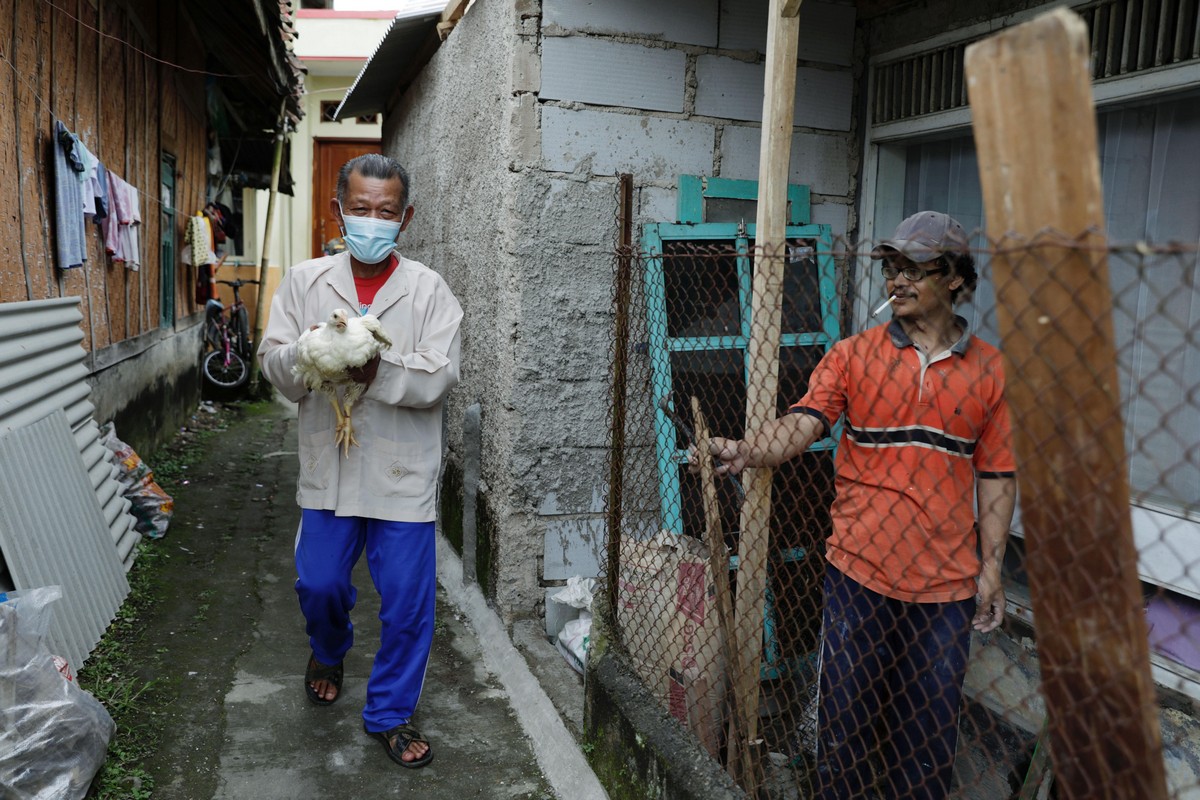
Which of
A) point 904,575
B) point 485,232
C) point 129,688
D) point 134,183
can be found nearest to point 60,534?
point 129,688

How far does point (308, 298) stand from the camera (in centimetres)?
318

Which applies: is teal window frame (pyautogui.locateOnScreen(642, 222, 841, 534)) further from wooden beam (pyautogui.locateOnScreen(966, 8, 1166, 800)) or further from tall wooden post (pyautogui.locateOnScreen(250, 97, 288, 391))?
tall wooden post (pyautogui.locateOnScreen(250, 97, 288, 391))

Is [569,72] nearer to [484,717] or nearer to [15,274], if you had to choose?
[484,717]

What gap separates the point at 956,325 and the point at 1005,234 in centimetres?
123

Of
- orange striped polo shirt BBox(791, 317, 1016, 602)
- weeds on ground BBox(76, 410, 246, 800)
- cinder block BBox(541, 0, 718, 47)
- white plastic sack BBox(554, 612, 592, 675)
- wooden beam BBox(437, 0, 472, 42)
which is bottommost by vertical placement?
weeds on ground BBox(76, 410, 246, 800)

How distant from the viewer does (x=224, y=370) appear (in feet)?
37.1

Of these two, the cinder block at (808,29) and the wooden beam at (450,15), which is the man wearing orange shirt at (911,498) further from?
the wooden beam at (450,15)

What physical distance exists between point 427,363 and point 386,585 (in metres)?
0.77

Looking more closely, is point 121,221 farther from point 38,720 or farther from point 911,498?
point 911,498

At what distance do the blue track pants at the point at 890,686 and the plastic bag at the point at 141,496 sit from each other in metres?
4.28

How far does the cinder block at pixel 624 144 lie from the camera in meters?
3.87

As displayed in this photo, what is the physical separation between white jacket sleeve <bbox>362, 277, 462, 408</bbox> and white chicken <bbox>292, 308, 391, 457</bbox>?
0.08 metres

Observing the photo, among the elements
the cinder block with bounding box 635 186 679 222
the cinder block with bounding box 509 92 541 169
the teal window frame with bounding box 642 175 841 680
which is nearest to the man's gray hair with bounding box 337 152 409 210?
the cinder block with bounding box 509 92 541 169

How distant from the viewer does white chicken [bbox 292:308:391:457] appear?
2789 mm
